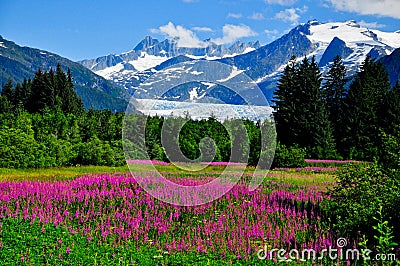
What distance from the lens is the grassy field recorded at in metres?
8.22

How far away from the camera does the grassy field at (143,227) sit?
822cm

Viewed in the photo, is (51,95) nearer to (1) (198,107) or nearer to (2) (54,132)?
(2) (54,132)

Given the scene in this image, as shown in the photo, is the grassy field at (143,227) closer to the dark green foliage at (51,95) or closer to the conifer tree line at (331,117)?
the conifer tree line at (331,117)

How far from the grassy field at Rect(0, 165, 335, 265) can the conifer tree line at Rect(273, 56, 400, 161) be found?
117ft

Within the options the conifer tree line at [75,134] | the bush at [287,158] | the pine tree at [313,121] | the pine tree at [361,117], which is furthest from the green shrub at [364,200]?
the pine tree at [361,117]

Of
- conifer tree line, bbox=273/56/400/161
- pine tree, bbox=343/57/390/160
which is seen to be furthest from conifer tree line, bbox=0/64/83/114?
pine tree, bbox=343/57/390/160

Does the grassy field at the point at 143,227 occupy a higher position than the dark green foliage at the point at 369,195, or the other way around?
the dark green foliage at the point at 369,195

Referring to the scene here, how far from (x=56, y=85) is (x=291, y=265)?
73.0 metres

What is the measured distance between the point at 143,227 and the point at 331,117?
5253 centimetres

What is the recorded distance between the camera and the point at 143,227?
10.5 meters

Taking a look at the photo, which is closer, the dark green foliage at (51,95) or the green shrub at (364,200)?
the green shrub at (364,200)

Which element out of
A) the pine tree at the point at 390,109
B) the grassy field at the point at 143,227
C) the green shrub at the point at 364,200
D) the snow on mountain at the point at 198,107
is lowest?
the grassy field at the point at 143,227

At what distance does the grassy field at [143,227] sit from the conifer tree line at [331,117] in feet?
117

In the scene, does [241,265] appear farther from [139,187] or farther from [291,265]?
[139,187]
